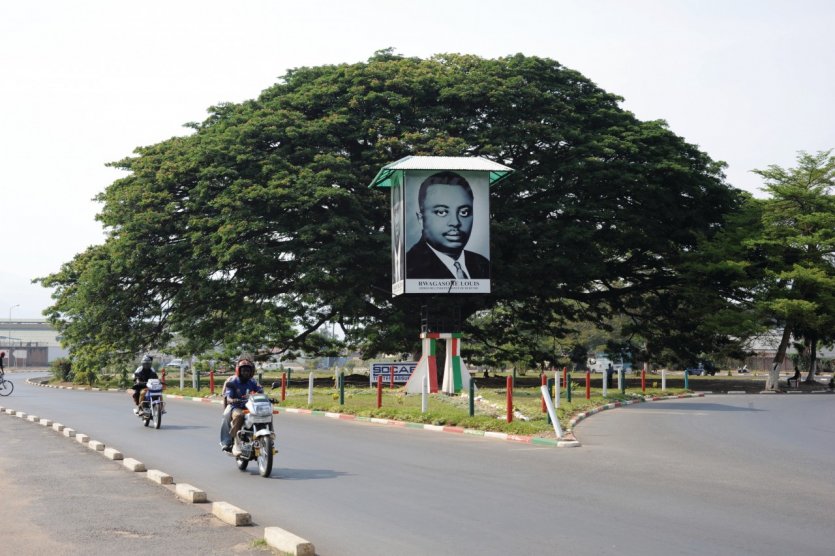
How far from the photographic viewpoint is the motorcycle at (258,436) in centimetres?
1305

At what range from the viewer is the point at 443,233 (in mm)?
30578

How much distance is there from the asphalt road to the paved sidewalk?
0.66 meters

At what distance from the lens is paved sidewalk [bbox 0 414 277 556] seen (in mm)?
8391

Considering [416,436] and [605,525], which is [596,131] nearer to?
[416,436]

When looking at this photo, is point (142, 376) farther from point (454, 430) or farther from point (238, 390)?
point (238, 390)

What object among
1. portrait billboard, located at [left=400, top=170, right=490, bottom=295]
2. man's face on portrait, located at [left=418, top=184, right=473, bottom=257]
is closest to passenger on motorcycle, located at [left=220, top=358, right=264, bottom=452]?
portrait billboard, located at [left=400, top=170, right=490, bottom=295]

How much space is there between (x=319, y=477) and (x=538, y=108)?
32.4m

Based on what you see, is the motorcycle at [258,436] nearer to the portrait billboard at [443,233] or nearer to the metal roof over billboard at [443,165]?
the portrait billboard at [443,233]

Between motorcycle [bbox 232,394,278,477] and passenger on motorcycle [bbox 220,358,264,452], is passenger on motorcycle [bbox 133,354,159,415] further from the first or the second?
motorcycle [bbox 232,394,278,477]

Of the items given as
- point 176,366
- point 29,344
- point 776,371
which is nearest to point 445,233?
point 776,371

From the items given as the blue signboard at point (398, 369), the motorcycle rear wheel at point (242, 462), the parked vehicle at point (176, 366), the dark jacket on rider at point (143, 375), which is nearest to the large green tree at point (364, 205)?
the parked vehicle at point (176, 366)

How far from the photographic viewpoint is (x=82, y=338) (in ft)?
149

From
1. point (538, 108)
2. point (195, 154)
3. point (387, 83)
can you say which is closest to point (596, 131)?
point (538, 108)

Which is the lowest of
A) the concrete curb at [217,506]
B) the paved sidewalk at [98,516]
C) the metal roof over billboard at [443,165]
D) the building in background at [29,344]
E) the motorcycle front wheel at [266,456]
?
the paved sidewalk at [98,516]
